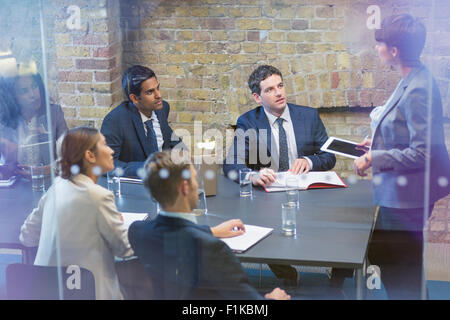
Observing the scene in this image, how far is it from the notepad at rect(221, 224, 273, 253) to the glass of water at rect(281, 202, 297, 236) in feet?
0.20

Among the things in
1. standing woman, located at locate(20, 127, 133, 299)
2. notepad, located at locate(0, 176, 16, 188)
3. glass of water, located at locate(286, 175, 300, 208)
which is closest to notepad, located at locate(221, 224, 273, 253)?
glass of water, located at locate(286, 175, 300, 208)

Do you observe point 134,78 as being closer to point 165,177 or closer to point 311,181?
point 165,177

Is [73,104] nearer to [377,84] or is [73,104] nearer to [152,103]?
[152,103]

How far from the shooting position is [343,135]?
2.26 metres

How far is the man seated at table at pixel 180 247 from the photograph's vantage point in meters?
2.13

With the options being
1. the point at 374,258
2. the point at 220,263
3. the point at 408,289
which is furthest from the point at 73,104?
the point at 408,289

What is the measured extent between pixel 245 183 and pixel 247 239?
27 centimetres

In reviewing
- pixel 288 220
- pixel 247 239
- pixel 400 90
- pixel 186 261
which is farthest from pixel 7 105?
pixel 400 90

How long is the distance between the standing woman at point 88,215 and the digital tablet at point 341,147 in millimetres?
801

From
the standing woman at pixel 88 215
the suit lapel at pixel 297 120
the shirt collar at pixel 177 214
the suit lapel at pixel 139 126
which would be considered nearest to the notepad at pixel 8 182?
the standing woman at pixel 88 215

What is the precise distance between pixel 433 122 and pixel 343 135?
12.9 inches

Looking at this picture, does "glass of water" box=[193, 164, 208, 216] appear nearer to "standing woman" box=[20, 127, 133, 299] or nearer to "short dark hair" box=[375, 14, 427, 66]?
"standing woman" box=[20, 127, 133, 299]

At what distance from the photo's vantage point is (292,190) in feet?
8.83

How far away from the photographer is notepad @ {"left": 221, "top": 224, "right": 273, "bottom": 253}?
2336mm
